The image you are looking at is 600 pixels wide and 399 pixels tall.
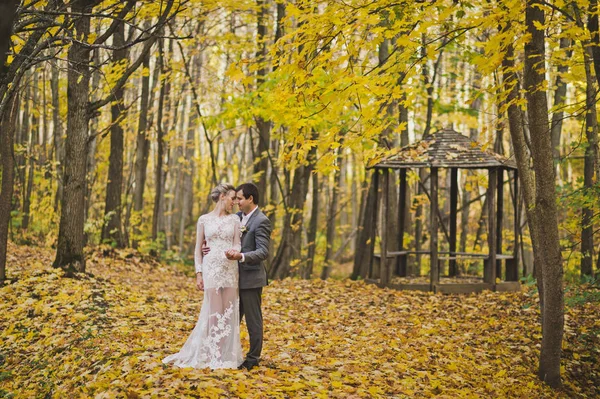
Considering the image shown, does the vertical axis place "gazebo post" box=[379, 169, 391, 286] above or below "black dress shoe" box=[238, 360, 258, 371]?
above

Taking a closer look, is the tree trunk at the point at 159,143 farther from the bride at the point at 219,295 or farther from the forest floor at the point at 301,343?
the bride at the point at 219,295

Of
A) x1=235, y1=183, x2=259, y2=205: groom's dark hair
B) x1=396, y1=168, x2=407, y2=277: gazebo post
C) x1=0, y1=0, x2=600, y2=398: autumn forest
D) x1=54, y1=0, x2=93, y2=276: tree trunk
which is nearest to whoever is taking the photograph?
x1=0, y1=0, x2=600, y2=398: autumn forest

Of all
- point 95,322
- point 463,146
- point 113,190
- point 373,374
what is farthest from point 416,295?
point 113,190

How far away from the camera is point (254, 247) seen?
613cm

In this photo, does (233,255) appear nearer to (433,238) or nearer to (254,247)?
(254,247)

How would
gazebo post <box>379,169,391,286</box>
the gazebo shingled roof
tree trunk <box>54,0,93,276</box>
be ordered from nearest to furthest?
tree trunk <box>54,0,93,276</box> → the gazebo shingled roof → gazebo post <box>379,169,391,286</box>

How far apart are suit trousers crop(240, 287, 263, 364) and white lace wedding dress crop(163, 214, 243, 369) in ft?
0.35

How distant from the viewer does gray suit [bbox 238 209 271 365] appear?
19.8ft

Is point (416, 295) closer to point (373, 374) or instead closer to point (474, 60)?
point (373, 374)

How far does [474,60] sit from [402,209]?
9122 mm

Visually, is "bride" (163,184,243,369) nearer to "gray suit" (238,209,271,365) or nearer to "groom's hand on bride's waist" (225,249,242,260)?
"gray suit" (238,209,271,365)

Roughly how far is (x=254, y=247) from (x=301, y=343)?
236 cm

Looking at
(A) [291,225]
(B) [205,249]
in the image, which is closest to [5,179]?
(B) [205,249]

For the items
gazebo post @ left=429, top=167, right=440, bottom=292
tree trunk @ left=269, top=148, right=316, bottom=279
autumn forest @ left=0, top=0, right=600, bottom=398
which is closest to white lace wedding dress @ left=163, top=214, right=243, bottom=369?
autumn forest @ left=0, top=0, right=600, bottom=398
